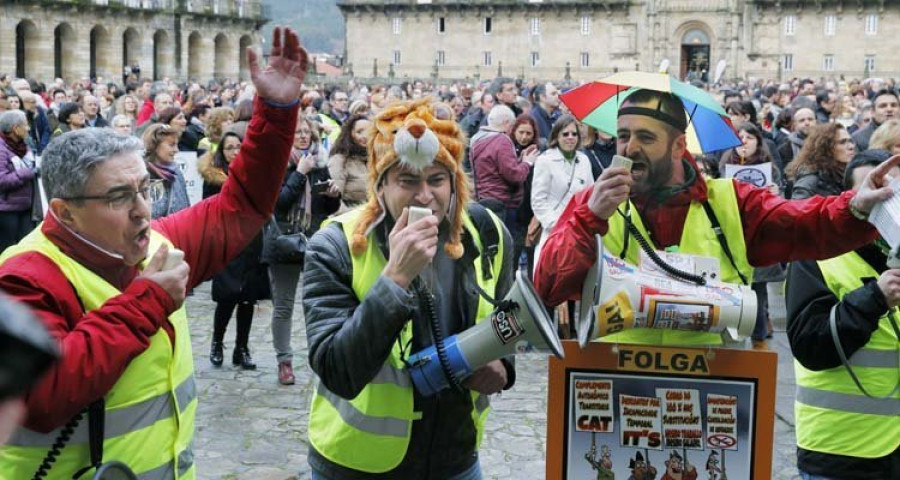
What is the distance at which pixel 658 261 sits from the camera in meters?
→ 3.28

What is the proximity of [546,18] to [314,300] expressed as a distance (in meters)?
73.9

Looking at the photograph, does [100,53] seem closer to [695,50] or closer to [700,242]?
[695,50]

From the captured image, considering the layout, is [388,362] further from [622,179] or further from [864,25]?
[864,25]

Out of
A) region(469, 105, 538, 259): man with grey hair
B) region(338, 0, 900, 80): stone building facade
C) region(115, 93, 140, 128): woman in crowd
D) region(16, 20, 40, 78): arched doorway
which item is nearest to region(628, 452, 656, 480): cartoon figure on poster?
region(469, 105, 538, 259): man with grey hair

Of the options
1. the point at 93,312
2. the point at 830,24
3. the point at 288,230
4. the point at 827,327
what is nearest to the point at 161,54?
the point at 830,24

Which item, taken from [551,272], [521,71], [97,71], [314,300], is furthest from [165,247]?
[521,71]

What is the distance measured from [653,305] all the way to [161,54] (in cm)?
6393

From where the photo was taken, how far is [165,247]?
2.80 meters

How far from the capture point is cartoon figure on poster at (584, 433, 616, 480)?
331cm

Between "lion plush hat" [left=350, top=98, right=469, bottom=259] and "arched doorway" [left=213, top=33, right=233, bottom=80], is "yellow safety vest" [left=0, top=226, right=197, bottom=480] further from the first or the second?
"arched doorway" [left=213, top=33, right=233, bottom=80]

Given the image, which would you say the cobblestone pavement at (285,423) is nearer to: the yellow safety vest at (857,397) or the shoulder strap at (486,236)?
the yellow safety vest at (857,397)

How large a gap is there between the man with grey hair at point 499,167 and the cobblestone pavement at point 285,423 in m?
1.86

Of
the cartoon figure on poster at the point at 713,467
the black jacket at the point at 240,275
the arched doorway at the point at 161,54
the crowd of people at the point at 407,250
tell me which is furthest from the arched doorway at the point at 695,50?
the cartoon figure on poster at the point at 713,467

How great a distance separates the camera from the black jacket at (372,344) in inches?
116
